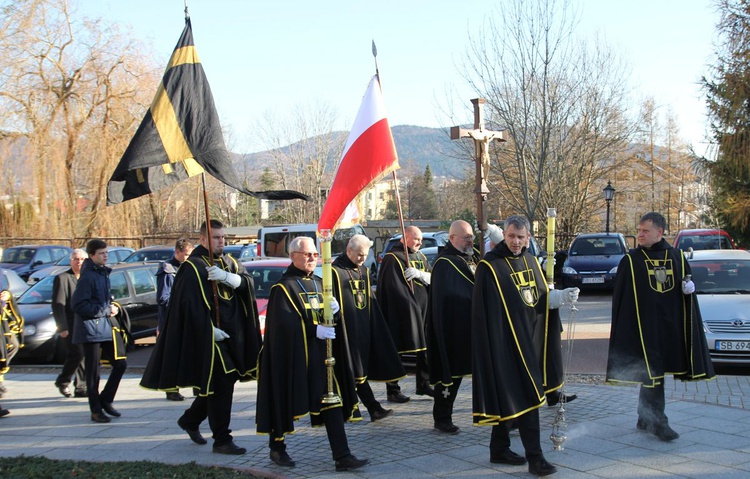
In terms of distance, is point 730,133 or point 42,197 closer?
point 730,133

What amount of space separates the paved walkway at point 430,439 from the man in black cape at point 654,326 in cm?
49

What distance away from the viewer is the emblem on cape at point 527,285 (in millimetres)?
5738

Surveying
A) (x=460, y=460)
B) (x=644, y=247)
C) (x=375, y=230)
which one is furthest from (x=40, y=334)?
(x=375, y=230)

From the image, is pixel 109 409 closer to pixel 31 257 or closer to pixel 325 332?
pixel 325 332

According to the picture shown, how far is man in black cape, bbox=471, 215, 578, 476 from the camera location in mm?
5484

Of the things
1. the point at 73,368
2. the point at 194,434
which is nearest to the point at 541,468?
the point at 194,434

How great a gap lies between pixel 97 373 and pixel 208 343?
6.55 ft

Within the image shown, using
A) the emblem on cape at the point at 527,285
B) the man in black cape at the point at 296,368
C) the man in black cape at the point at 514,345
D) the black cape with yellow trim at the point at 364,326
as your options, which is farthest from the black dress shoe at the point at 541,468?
the black cape with yellow trim at the point at 364,326

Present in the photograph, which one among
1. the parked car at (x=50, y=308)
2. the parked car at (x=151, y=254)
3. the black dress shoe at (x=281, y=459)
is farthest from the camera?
the parked car at (x=151, y=254)

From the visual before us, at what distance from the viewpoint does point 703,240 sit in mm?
18938

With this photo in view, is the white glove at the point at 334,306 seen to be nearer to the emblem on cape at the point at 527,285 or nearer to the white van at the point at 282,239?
the emblem on cape at the point at 527,285

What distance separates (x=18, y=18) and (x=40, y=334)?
2148cm

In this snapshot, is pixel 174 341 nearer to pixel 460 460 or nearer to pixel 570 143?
pixel 460 460

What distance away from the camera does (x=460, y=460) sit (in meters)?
5.95
